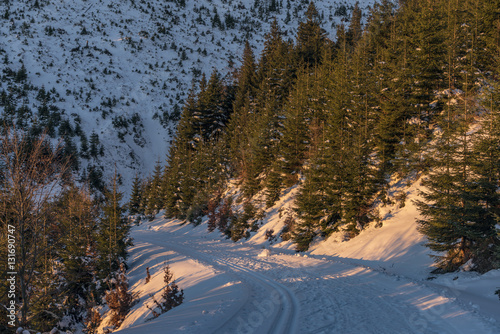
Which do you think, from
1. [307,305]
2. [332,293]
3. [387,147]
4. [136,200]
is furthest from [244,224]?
[136,200]

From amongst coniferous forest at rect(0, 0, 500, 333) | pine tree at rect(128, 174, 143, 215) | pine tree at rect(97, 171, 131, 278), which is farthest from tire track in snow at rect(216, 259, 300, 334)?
pine tree at rect(128, 174, 143, 215)

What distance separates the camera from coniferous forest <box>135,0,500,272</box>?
12656mm

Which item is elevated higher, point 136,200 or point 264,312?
point 136,200

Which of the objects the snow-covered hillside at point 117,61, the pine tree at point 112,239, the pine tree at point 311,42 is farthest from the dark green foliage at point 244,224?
the snow-covered hillside at point 117,61

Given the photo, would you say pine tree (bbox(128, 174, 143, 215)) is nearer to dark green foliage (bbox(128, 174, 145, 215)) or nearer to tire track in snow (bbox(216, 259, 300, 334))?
dark green foliage (bbox(128, 174, 145, 215))

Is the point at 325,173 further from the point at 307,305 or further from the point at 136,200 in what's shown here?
the point at 136,200

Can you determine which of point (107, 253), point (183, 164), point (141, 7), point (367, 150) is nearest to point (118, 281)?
point (107, 253)

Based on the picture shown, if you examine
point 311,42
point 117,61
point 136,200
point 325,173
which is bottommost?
point 325,173

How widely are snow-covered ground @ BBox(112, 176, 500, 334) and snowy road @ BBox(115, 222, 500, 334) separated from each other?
0.07 feet

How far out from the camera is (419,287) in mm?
9703

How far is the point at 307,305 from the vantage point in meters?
7.90

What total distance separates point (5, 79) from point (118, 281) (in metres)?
90.7

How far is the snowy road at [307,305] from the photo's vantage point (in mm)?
6371

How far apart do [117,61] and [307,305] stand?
389 feet
